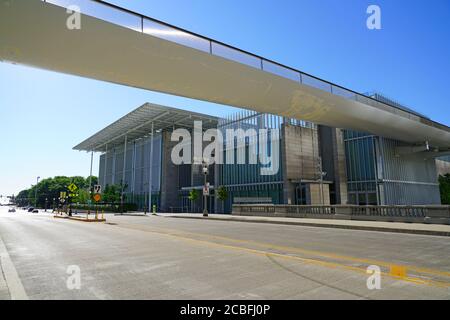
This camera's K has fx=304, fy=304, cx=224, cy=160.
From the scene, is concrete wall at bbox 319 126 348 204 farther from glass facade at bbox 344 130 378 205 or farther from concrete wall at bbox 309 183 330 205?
concrete wall at bbox 309 183 330 205

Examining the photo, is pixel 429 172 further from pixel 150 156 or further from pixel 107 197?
pixel 107 197

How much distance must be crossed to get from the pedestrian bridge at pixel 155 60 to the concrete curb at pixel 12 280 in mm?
8297

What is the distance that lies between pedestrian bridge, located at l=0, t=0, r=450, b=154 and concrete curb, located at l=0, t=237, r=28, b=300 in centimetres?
830

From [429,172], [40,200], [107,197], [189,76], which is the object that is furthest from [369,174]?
[40,200]

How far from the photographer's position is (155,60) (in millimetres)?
14523

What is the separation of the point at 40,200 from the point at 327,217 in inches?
5948

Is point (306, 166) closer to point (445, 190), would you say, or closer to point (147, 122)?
point (445, 190)

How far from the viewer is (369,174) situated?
40219 millimetres

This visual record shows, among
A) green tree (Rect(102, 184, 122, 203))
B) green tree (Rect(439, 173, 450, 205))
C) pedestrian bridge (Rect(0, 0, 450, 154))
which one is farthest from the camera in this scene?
green tree (Rect(102, 184, 122, 203))

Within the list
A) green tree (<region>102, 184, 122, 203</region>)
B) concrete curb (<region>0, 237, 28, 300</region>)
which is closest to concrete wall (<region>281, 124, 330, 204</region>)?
concrete curb (<region>0, 237, 28, 300</region>)

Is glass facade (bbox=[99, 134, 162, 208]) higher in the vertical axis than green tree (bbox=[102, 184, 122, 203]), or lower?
higher

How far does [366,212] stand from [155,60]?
17.5 m

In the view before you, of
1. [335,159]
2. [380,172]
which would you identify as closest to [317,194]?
[335,159]

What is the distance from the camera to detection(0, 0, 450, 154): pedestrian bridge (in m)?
11.5
